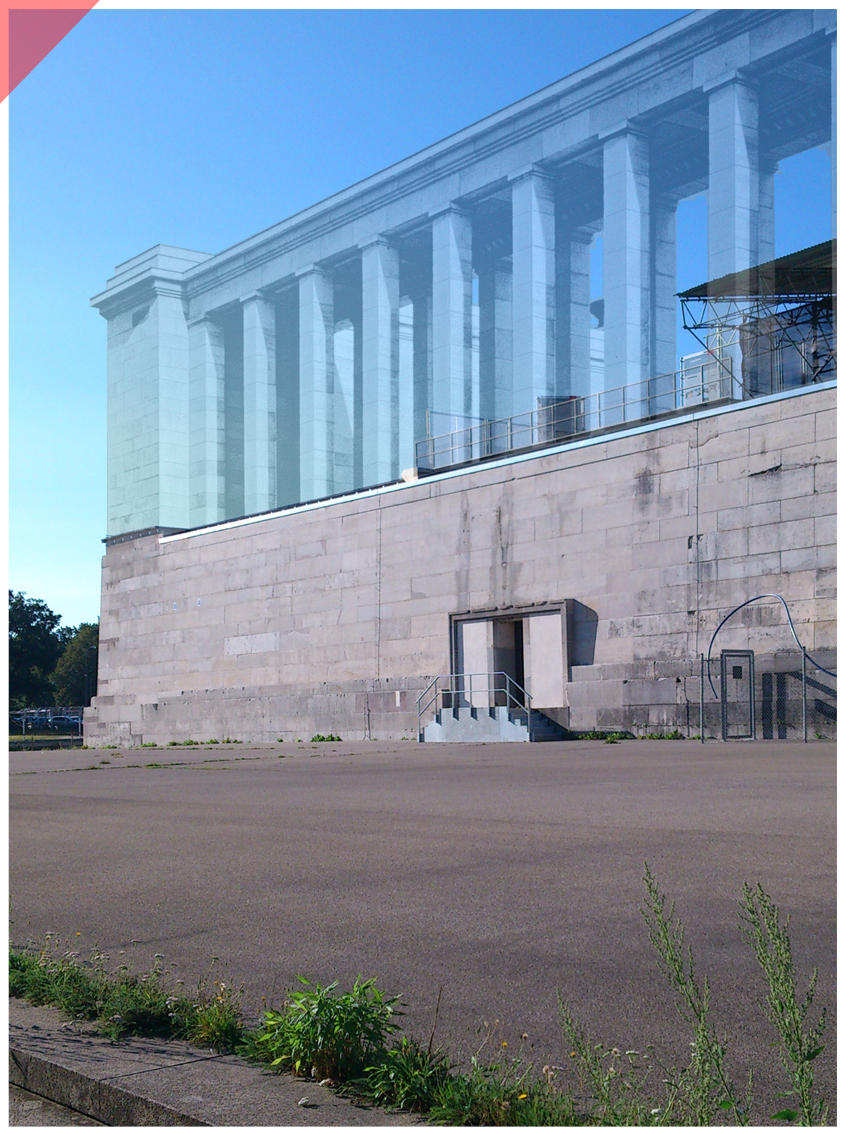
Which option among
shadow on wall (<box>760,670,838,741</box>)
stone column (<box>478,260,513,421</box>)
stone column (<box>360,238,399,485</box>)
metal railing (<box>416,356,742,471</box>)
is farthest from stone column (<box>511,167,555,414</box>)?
shadow on wall (<box>760,670,838,741</box>)

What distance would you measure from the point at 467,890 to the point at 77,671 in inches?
4155

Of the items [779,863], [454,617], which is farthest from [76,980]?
[454,617]

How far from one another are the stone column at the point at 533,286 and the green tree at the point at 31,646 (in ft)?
170

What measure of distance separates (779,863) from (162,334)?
67.0 m

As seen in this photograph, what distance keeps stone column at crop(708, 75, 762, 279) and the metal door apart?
2361 centimetres

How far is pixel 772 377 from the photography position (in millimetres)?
34094

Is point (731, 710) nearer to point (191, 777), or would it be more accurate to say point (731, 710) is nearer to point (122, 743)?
point (191, 777)

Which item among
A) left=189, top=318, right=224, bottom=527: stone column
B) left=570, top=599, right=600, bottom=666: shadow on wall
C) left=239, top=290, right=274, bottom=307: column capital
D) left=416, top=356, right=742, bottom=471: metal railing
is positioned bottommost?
left=570, top=599, right=600, bottom=666: shadow on wall

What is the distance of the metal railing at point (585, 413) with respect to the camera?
34.9 m

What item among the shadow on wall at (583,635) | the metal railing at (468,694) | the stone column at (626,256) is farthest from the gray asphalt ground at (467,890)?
the stone column at (626,256)

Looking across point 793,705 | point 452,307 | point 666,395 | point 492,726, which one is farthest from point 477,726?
point 452,307

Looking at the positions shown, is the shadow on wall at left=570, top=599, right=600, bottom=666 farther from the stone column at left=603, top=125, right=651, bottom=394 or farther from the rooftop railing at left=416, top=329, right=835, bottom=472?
the stone column at left=603, top=125, right=651, bottom=394

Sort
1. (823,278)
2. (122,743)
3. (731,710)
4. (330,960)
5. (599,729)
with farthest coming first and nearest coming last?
(122,743) → (823,278) → (599,729) → (731,710) → (330,960)

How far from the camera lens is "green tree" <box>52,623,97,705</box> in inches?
4119
